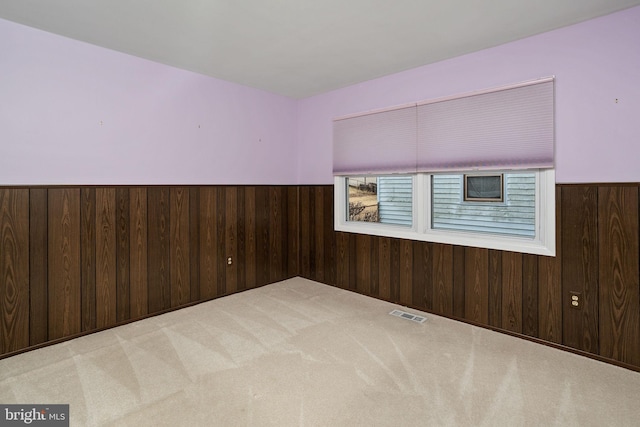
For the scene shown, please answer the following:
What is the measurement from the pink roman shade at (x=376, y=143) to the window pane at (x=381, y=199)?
24cm

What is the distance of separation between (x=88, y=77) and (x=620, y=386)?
462cm

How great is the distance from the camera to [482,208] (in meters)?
3.55

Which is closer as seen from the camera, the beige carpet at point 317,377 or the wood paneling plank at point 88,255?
the beige carpet at point 317,377

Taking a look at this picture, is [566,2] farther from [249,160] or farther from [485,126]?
[249,160]

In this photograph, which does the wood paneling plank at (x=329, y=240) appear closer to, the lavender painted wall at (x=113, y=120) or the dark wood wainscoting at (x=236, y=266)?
the dark wood wainscoting at (x=236, y=266)

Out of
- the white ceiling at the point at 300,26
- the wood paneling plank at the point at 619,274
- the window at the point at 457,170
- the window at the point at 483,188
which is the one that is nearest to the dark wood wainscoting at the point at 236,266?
the wood paneling plank at the point at 619,274

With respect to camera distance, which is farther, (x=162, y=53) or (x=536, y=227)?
(x=162, y=53)

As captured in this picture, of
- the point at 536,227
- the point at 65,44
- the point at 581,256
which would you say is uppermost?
the point at 65,44

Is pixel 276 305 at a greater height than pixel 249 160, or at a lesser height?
lesser

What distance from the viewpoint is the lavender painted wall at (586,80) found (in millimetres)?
2324

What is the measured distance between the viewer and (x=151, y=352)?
2.59 metres

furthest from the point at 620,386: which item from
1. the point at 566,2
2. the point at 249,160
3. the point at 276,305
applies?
the point at 249,160

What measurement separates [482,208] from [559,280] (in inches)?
43.1

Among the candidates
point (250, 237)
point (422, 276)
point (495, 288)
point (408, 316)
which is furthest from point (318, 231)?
point (495, 288)
